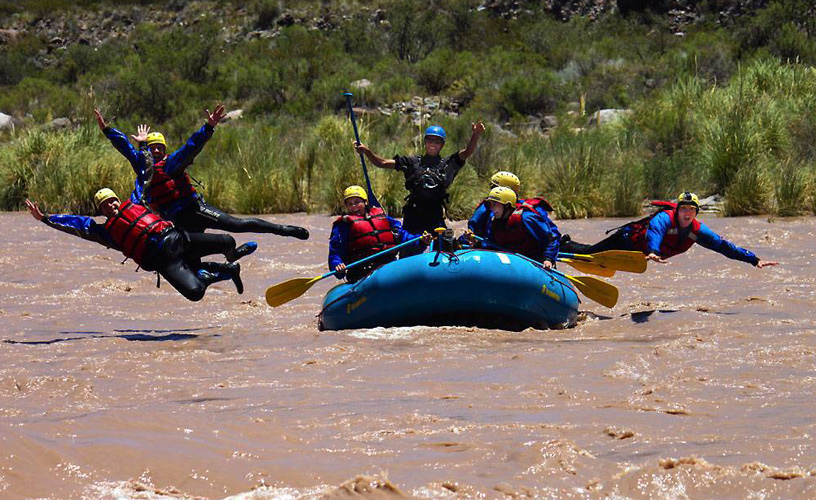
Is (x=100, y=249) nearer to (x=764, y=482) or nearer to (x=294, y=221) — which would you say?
(x=294, y=221)

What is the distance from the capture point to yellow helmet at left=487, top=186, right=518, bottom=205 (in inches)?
322

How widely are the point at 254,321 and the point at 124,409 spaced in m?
4.02

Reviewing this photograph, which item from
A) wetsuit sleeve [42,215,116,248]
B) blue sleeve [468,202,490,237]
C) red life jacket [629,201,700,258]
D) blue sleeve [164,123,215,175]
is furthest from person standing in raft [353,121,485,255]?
wetsuit sleeve [42,215,116,248]

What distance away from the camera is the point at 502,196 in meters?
8.20

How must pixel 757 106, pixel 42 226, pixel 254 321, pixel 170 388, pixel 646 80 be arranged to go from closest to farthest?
pixel 170 388 < pixel 254 321 < pixel 42 226 < pixel 757 106 < pixel 646 80

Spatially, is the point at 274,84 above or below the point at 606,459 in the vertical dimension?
above

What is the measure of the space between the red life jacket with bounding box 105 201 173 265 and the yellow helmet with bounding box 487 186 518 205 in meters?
2.41

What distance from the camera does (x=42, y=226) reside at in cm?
1444

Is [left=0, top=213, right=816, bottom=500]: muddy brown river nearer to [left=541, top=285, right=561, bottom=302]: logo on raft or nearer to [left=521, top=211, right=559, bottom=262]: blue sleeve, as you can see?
[left=541, top=285, right=561, bottom=302]: logo on raft

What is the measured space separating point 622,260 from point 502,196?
1083mm

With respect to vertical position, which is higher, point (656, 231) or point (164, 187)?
point (164, 187)

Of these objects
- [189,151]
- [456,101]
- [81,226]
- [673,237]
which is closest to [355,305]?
[189,151]

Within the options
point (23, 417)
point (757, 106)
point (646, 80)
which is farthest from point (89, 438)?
point (646, 80)

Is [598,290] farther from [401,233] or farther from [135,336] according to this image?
[135,336]
